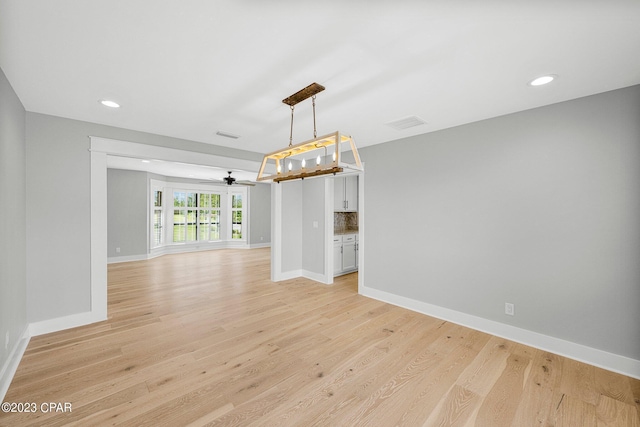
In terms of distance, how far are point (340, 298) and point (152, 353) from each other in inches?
102

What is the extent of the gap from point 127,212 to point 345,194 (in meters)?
6.11

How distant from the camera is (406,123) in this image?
3.22m

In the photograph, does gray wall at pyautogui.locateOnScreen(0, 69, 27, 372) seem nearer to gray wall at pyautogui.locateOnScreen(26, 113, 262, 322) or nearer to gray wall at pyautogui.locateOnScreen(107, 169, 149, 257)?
gray wall at pyautogui.locateOnScreen(26, 113, 262, 322)

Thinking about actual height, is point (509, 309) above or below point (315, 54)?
below

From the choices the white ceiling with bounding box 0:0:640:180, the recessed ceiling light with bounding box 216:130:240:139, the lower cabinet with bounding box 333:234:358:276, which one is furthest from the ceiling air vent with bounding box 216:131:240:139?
the lower cabinet with bounding box 333:234:358:276

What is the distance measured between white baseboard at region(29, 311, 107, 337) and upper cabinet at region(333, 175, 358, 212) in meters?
4.31

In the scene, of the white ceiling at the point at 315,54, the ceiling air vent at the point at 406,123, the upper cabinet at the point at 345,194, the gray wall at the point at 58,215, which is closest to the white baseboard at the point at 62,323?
the gray wall at the point at 58,215

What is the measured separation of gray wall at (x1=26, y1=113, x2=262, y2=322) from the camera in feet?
9.52

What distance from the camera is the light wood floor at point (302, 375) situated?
1793 mm

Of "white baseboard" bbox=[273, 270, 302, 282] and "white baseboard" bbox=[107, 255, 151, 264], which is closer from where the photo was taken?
"white baseboard" bbox=[273, 270, 302, 282]

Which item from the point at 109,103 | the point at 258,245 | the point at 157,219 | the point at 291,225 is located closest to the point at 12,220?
the point at 109,103

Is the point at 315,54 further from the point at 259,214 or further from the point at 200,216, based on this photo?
the point at 200,216

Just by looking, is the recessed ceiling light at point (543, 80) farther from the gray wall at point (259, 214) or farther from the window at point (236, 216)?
the window at point (236, 216)

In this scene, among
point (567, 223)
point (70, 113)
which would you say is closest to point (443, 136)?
point (567, 223)
